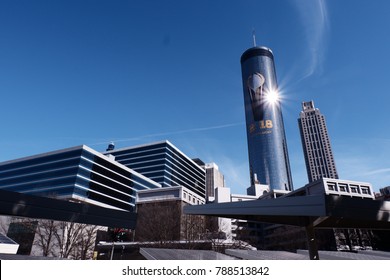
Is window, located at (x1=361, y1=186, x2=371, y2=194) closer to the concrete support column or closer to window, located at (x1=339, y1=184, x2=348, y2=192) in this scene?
window, located at (x1=339, y1=184, x2=348, y2=192)

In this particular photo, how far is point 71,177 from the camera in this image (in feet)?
229

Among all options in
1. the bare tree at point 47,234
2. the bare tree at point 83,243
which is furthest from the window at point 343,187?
the bare tree at point 47,234

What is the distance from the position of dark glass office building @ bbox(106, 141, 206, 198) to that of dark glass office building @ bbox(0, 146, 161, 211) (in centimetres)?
2175

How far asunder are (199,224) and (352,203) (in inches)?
1897

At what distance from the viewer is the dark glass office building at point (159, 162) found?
110m

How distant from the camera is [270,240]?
287ft

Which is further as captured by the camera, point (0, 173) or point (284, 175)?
point (284, 175)

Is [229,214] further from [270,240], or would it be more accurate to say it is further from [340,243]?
[270,240]

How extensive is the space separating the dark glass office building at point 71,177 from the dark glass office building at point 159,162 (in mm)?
21754

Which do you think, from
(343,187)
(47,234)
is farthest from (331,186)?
(47,234)

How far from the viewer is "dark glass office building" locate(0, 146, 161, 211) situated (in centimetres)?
6988
